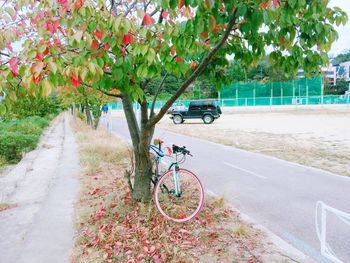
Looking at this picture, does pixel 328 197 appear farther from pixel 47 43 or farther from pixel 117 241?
pixel 47 43

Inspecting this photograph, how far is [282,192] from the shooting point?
26.0 ft

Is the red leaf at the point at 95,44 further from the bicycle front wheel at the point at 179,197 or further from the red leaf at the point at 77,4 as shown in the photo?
the bicycle front wheel at the point at 179,197

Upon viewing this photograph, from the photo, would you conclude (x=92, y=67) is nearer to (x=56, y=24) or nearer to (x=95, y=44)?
(x=95, y=44)

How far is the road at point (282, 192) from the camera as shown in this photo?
5390 mm

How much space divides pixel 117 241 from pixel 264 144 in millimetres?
12207

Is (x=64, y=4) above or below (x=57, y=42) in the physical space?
above

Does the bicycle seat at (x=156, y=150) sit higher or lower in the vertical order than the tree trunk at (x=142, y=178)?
higher

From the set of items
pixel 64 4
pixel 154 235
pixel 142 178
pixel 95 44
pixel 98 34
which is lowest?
pixel 154 235

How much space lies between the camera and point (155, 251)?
4496mm

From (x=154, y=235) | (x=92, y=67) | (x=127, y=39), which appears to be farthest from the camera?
(x=154, y=235)

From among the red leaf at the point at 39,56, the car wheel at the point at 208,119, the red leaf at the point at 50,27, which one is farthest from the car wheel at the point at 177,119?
the red leaf at the point at 39,56

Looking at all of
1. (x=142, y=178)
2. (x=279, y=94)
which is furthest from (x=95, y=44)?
(x=279, y=94)

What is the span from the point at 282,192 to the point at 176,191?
9.81ft

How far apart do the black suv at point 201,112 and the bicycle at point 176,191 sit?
2449cm
